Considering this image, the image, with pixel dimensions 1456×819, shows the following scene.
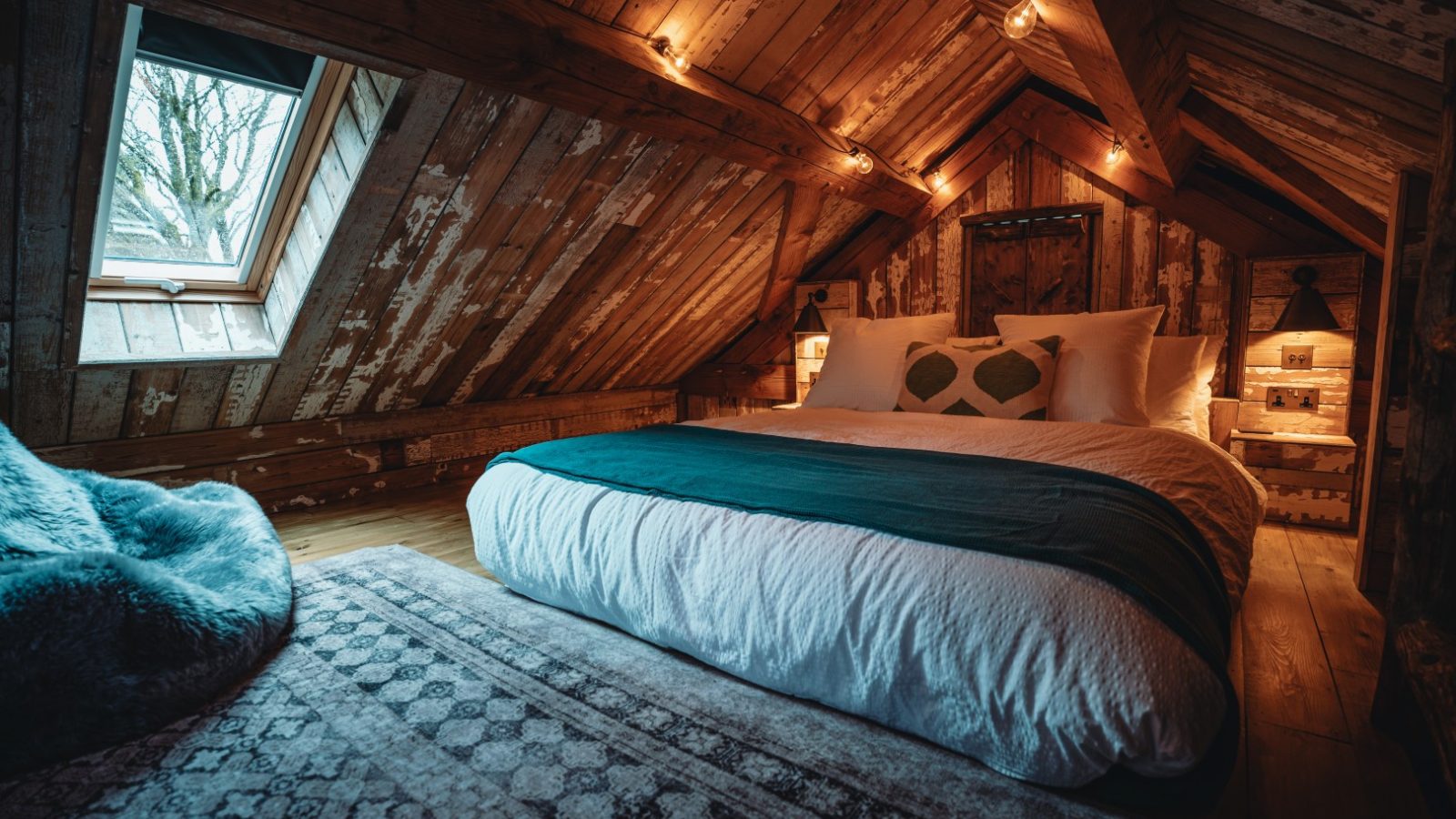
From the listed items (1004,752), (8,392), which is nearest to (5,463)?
(8,392)

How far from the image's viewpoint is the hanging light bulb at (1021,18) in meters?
1.85

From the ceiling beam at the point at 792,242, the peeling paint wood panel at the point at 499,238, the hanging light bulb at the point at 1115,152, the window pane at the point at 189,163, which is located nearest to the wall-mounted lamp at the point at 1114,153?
the hanging light bulb at the point at 1115,152

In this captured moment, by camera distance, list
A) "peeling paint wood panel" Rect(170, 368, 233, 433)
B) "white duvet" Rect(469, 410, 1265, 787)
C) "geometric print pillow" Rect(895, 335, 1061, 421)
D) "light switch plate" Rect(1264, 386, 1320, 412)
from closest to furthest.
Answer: "white duvet" Rect(469, 410, 1265, 787), "geometric print pillow" Rect(895, 335, 1061, 421), "peeling paint wood panel" Rect(170, 368, 233, 433), "light switch plate" Rect(1264, 386, 1320, 412)

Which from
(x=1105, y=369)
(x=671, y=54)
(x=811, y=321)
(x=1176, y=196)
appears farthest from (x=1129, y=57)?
(x=811, y=321)

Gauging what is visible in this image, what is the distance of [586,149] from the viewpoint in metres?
2.53

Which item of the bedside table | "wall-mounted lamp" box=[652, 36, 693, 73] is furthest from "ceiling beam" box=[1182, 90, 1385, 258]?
"wall-mounted lamp" box=[652, 36, 693, 73]

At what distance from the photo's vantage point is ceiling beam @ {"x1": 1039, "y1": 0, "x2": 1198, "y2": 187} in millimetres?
1552

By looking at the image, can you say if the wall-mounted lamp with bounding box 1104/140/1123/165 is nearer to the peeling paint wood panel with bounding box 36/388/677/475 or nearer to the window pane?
the peeling paint wood panel with bounding box 36/388/677/475

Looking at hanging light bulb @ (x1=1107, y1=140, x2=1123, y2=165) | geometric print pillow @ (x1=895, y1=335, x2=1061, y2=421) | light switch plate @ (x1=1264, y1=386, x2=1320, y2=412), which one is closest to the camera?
geometric print pillow @ (x1=895, y1=335, x2=1061, y2=421)

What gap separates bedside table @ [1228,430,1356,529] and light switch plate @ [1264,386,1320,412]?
0.17 m

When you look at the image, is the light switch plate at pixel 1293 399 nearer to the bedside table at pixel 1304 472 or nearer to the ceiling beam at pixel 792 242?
the bedside table at pixel 1304 472

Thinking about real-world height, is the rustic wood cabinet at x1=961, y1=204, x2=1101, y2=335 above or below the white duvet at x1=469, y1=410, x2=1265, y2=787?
above

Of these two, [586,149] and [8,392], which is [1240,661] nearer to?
[586,149]

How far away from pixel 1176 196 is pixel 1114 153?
1.16 ft
